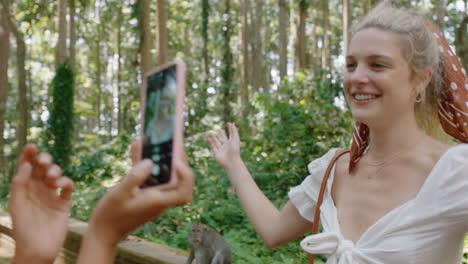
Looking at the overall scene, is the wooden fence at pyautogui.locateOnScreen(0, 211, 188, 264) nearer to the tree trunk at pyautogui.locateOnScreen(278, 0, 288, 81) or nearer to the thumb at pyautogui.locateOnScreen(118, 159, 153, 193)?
the thumb at pyautogui.locateOnScreen(118, 159, 153, 193)

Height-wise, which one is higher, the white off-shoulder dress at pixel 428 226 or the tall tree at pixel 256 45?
the tall tree at pixel 256 45

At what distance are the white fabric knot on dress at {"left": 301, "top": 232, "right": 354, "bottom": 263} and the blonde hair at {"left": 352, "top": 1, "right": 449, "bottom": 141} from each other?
0.54 m

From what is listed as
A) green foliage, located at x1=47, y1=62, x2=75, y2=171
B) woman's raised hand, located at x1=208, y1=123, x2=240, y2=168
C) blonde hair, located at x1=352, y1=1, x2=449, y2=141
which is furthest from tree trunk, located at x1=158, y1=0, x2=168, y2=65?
blonde hair, located at x1=352, y1=1, x2=449, y2=141

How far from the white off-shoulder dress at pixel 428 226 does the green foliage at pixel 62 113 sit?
1554 cm

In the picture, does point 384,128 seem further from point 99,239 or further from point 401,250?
point 99,239

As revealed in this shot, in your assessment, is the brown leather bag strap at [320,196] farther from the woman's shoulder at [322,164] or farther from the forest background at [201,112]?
the forest background at [201,112]

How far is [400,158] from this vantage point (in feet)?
5.35

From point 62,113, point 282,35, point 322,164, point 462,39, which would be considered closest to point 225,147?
point 322,164

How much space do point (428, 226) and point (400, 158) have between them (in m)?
0.28

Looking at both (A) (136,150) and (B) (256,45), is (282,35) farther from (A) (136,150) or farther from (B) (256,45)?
(A) (136,150)

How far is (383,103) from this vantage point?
5.16 feet

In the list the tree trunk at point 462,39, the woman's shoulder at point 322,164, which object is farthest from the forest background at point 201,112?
the woman's shoulder at point 322,164

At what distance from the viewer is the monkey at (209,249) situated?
3.76 metres

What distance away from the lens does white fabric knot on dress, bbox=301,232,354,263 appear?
1542mm
